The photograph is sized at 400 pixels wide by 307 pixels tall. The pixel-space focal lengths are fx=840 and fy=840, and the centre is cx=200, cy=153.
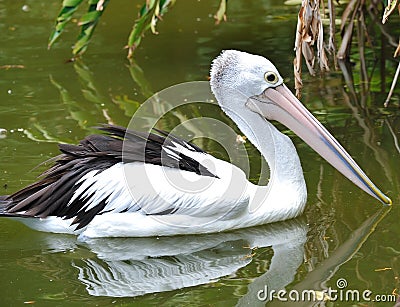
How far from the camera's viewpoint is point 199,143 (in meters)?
6.14

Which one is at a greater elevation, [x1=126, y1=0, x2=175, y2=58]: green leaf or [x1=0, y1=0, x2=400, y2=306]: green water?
[x1=126, y1=0, x2=175, y2=58]: green leaf

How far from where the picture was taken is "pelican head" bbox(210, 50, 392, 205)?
502 centimetres

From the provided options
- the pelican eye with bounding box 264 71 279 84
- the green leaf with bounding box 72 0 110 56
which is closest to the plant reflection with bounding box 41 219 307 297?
the pelican eye with bounding box 264 71 279 84

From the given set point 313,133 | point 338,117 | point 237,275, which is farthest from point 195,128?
point 237,275

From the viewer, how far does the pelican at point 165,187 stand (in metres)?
4.78

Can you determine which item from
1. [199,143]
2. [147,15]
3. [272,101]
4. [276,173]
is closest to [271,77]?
[272,101]

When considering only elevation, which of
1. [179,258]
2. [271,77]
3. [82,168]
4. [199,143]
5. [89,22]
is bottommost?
[199,143]

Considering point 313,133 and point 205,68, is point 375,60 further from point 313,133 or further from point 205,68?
point 313,133

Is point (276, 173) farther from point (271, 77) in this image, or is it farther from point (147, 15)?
point (147, 15)

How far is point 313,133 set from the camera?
507 cm

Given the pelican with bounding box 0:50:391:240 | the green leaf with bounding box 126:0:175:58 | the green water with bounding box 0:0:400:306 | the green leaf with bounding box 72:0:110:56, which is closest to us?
the green water with bounding box 0:0:400:306

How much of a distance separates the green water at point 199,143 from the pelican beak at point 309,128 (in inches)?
7.5

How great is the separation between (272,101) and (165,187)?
88 cm

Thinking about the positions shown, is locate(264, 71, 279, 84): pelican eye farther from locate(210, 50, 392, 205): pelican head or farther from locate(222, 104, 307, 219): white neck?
locate(222, 104, 307, 219): white neck
